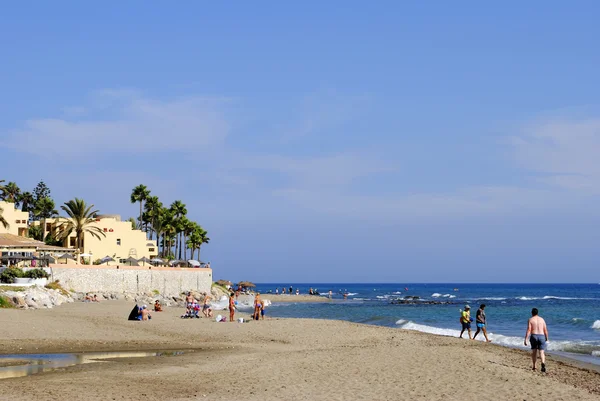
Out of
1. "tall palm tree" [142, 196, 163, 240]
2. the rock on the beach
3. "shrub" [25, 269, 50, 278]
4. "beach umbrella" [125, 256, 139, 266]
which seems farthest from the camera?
"tall palm tree" [142, 196, 163, 240]

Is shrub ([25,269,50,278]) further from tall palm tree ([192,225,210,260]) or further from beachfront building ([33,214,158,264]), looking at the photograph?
tall palm tree ([192,225,210,260])

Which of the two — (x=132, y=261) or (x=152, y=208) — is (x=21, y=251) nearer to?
(x=132, y=261)

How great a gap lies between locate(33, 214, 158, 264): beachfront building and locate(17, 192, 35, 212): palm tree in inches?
1259

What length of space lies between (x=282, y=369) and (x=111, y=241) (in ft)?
203

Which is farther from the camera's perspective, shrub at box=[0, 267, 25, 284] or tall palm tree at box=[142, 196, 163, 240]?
tall palm tree at box=[142, 196, 163, 240]

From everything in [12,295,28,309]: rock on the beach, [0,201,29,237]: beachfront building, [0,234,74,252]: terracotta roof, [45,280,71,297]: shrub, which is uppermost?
[0,201,29,237]: beachfront building

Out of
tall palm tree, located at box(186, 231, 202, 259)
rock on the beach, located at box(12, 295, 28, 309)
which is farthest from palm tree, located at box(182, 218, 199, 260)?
rock on the beach, located at box(12, 295, 28, 309)

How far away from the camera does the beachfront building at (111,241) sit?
74.4 metres

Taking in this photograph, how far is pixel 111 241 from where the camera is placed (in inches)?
3017

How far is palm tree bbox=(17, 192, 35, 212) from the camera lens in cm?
10981

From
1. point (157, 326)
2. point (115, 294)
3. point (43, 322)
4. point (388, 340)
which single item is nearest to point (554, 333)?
point (388, 340)

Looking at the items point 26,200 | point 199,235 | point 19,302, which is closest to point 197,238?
point 199,235

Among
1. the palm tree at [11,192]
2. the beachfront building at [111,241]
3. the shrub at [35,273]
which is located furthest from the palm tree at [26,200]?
the shrub at [35,273]

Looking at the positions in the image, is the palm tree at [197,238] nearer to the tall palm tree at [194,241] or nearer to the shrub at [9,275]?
the tall palm tree at [194,241]
